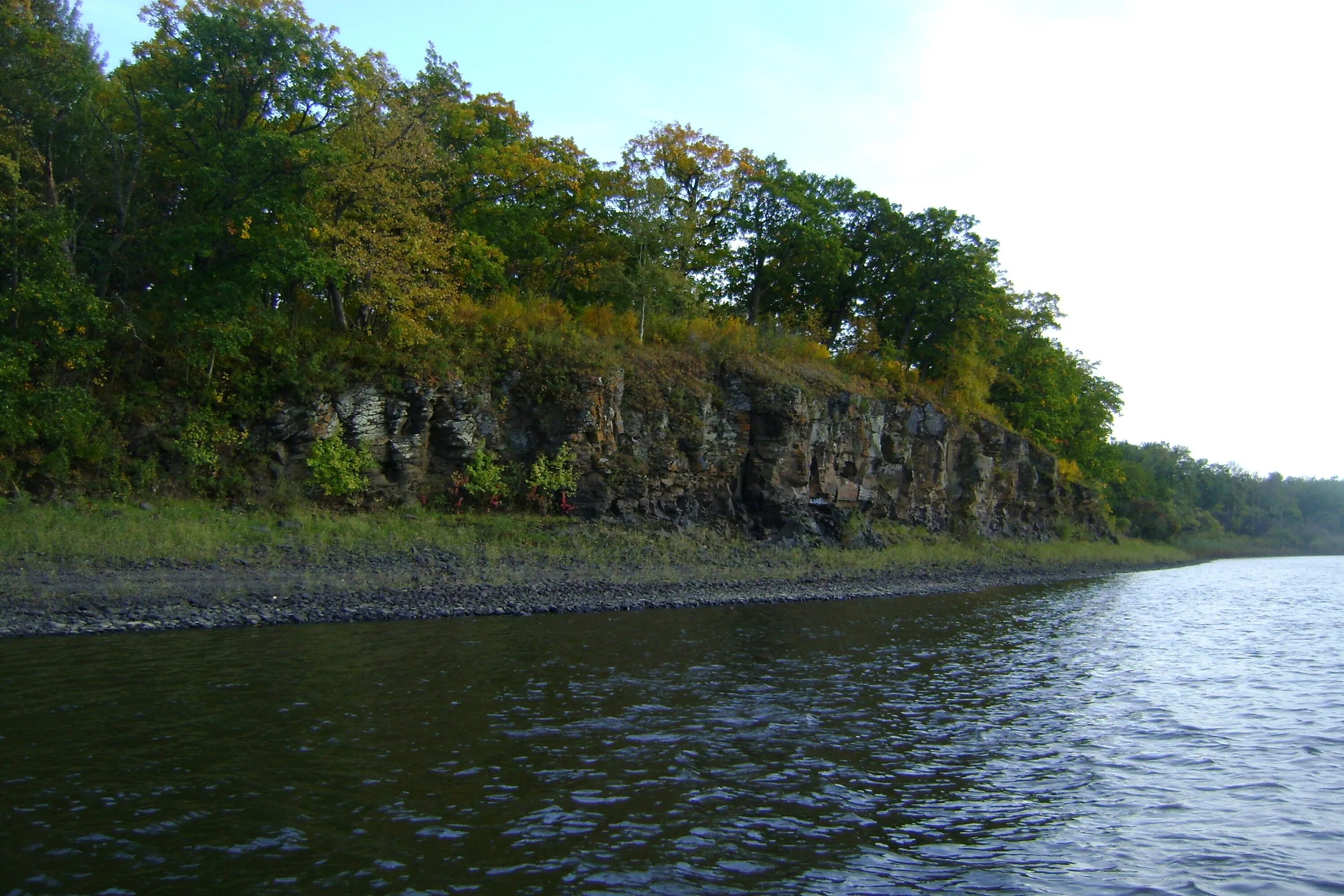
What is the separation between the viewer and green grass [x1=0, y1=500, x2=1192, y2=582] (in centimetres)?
2123

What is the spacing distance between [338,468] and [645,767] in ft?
68.5

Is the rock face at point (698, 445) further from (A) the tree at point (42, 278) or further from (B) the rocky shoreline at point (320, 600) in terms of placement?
(B) the rocky shoreline at point (320, 600)

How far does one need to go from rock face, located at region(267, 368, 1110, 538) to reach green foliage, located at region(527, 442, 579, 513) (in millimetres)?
390

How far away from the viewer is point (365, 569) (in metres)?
24.2

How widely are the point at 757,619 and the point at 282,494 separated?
14.9m

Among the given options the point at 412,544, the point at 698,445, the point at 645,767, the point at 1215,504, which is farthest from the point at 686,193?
the point at 1215,504

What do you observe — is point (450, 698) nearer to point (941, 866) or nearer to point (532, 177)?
point (941, 866)

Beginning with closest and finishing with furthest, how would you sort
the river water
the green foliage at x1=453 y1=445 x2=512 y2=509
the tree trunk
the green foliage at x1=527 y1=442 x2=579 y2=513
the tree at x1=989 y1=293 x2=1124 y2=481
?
the river water < the tree trunk < the green foliage at x1=453 y1=445 x2=512 y2=509 < the green foliage at x1=527 y1=442 x2=579 y2=513 < the tree at x1=989 y1=293 x2=1124 y2=481

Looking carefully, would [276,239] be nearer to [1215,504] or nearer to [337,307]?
[337,307]

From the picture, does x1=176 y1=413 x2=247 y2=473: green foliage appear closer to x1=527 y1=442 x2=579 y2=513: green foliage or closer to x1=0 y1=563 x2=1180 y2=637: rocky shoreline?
x1=0 y1=563 x2=1180 y2=637: rocky shoreline

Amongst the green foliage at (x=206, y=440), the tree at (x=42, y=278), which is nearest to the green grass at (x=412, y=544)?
the green foliage at (x=206, y=440)

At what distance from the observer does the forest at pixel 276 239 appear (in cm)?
2416

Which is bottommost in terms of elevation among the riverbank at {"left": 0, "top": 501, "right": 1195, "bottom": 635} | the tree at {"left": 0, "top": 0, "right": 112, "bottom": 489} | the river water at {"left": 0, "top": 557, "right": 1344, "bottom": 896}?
the river water at {"left": 0, "top": 557, "right": 1344, "bottom": 896}

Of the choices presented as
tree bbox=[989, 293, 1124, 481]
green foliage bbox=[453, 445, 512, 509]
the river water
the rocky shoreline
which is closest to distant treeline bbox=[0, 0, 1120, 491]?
green foliage bbox=[453, 445, 512, 509]
